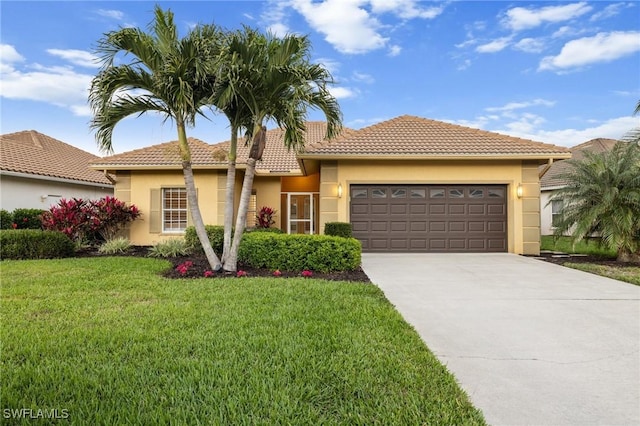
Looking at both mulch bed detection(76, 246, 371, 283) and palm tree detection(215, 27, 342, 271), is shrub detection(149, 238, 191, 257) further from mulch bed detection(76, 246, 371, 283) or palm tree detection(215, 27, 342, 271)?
palm tree detection(215, 27, 342, 271)

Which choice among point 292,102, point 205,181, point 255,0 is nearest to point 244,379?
point 292,102

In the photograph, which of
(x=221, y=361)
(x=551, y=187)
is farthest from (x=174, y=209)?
(x=551, y=187)

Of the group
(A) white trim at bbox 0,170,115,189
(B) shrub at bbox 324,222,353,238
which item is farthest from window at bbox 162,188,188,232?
(A) white trim at bbox 0,170,115,189

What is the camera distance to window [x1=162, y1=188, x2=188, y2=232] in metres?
14.1

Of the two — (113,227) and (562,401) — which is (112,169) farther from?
(562,401)

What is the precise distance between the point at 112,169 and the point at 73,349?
38.6ft

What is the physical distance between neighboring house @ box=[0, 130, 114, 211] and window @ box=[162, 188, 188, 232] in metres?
6.59

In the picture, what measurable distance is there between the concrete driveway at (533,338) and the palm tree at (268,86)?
154 inches

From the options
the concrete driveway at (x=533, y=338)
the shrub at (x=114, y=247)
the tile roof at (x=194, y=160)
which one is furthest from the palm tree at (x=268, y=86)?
the shrub at (x=114, y=247)

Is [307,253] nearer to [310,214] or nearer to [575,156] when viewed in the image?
[310,214]

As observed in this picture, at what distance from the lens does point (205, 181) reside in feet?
45.8

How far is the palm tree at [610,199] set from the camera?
980 cm

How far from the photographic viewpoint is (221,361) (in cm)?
327

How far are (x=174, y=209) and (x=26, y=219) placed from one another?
6014 mm
